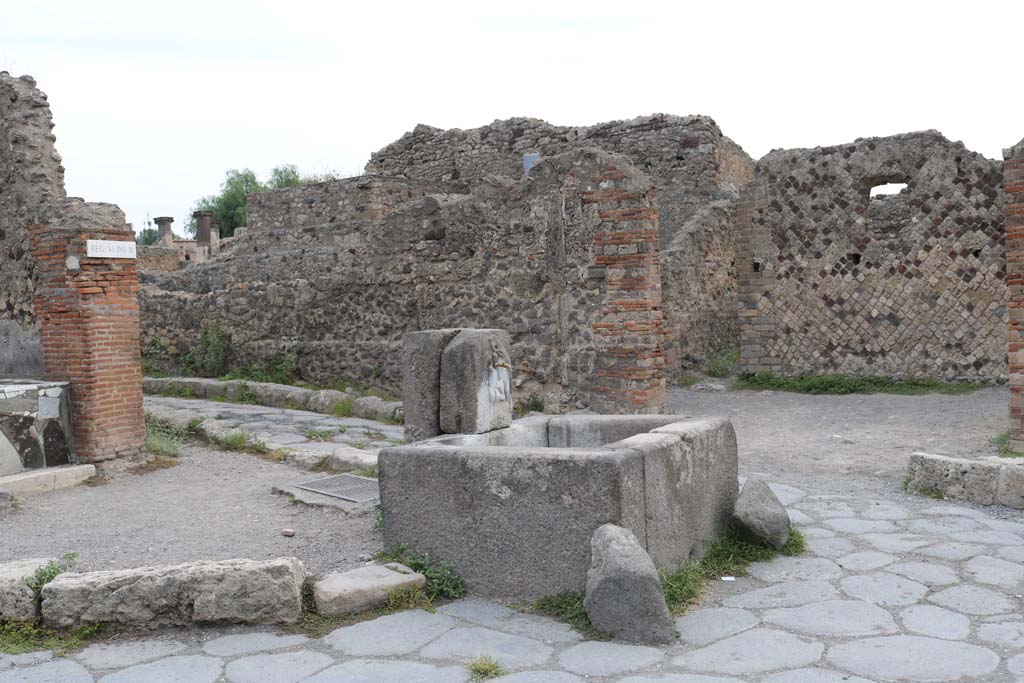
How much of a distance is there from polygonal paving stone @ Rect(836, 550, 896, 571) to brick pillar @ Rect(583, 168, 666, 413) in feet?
13.5

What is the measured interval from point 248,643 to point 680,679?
1785mm

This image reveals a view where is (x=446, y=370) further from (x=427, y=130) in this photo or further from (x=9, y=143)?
(x=427, y=130)

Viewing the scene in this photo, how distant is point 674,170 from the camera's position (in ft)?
51.7

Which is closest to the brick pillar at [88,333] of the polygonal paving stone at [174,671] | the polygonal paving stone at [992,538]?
the polygonal paving stone at [174,671]

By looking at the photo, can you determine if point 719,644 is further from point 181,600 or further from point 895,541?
point 181,600

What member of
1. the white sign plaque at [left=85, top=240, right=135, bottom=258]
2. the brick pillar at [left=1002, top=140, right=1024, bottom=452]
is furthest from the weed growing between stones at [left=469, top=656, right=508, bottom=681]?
the brick pillar at [left=1002, top=140, right=1024, bottom=452]

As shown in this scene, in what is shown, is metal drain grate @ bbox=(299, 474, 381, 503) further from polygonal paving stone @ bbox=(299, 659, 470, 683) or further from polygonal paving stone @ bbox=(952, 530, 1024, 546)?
polygonal paving stone @ bbox=(952, 530, 1024, 546)

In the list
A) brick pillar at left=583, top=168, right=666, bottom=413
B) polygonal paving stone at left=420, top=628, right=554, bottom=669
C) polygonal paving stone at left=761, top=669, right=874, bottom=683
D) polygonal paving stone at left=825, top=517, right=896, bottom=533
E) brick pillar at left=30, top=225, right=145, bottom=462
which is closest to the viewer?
polygonal paving stone at left=761, top=669, right=874, bottom=683

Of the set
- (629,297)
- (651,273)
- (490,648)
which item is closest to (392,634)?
(490,648)

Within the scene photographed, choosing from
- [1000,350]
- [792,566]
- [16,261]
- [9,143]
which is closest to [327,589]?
[792,566]

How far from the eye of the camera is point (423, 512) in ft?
14.6

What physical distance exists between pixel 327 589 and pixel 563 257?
20.5ft

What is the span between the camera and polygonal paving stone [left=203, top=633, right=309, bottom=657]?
3.66m

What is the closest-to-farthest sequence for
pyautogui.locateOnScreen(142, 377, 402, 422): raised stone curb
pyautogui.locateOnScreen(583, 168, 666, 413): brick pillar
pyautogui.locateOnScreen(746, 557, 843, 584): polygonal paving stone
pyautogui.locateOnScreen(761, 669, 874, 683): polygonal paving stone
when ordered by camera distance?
pyautogui.locateOnScreen(761, 669, 874, 683): polygonal paving stone
pyautogui.locateOnScreen(746, 557, 843, 584): polygonal paving stone
pyautogui.locateOnScreen(583, 168, 666, 413): brick pillar
pyautogui.locateOnScreen(142, 377, 402, 422): raised stone curb
